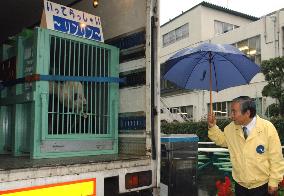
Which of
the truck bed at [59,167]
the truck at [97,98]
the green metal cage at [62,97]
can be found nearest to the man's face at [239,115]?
the truck at [97,98]

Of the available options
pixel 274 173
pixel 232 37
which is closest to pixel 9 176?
pixel 274 173

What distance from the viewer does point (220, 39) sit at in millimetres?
23734

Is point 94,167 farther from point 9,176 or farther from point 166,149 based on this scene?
point 166,149

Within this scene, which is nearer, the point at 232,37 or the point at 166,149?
the point at 166,149

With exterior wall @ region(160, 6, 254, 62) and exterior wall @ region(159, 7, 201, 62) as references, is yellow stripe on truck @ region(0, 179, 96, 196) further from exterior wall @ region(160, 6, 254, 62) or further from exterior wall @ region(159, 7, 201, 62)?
exterior wall @ region(159, 7, 201, 62)

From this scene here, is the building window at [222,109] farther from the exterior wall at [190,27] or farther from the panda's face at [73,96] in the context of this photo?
the panda's face at [73,96]

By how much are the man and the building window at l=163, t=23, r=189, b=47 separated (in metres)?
24.6

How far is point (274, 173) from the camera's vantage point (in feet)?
11.5

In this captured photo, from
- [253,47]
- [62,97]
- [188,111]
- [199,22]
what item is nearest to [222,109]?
[188,111]

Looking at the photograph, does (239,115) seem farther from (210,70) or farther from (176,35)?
(176,35)

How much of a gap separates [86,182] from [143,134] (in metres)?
0.91

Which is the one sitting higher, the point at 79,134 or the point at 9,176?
the point at 79,134

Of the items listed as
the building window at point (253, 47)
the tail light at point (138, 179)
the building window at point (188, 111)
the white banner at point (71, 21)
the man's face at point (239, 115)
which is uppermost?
the building window at point (253, 47)

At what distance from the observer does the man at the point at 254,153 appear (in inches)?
140
